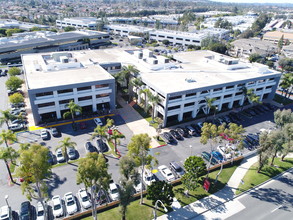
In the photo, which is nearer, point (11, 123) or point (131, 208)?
point (131, 208)

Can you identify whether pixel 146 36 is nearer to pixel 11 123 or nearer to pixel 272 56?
pixel 272 56

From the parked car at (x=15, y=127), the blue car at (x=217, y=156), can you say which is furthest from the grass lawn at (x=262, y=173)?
the parked car at (x=15, y=127)

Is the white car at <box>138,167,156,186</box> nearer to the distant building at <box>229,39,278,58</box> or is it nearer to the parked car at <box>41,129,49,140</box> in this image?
the parked car at <box>41,129,49,140</box>

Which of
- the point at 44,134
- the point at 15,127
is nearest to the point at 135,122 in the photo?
the point at 44,134

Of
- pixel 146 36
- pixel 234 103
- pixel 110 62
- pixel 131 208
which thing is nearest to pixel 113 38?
pixel 146 36

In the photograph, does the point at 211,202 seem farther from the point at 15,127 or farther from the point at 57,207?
the point at 15,127
